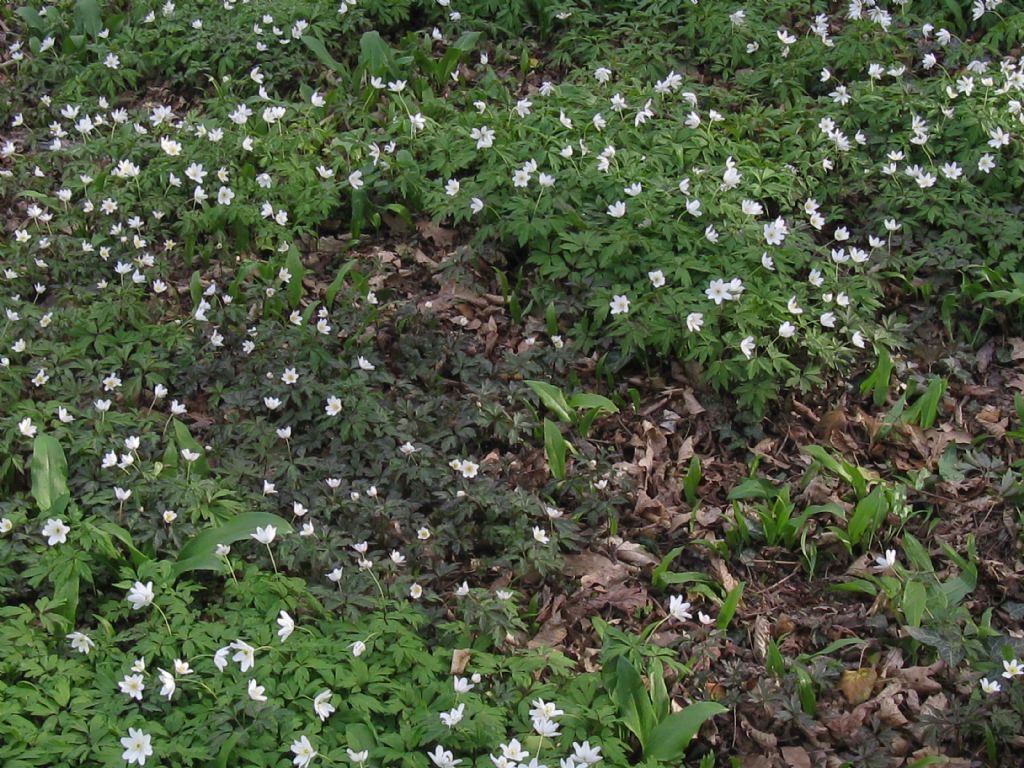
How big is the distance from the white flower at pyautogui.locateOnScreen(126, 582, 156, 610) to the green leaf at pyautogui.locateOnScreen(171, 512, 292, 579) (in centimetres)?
18

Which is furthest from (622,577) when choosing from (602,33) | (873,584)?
(602,33)

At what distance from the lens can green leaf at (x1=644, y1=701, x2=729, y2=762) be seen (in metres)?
2.98

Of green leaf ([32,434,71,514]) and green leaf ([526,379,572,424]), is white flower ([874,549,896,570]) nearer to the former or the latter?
green leaf ([526,379,572,424])

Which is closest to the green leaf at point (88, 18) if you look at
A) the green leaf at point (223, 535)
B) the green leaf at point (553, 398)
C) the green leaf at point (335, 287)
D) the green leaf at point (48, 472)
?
the green leaf at point (335, 287)

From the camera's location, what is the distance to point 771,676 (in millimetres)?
3250

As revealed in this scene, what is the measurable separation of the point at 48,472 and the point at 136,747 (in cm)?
126

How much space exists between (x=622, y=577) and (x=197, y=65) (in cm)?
373

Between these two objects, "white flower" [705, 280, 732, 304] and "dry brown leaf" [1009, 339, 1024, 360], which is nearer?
"white flower" [705, 280, 732, 304]

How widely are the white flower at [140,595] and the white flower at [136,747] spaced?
0.47m

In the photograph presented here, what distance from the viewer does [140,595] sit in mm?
3145

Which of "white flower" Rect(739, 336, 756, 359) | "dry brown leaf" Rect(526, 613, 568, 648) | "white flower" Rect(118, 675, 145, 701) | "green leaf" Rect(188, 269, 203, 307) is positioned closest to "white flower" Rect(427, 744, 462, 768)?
"dry brown leaf" Rect(526, 613, 568, 648)

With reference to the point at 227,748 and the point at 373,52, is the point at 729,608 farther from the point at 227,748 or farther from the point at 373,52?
the point at 373,52

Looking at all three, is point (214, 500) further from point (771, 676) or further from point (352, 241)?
point (771, 676)

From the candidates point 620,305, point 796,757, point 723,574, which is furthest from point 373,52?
point 796,757
